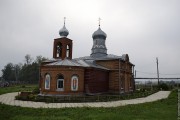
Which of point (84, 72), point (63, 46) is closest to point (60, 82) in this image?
point (84, 72)

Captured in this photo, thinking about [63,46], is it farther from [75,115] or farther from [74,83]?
[75,115]

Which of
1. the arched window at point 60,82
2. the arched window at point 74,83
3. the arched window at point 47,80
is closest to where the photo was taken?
the arched window at point 60,82

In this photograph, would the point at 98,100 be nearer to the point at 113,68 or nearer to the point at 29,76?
the point at 113,68

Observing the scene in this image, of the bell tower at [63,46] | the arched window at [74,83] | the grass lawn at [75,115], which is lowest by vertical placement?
the grass lawn at [75,115]

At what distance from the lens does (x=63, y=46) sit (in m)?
31.3

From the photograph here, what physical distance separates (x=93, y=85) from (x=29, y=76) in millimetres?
55038

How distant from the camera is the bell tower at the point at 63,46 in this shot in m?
31.3

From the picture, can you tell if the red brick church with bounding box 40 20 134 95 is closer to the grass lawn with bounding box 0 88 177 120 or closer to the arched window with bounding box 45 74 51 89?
the arched window with bounding box 45 74 51 89

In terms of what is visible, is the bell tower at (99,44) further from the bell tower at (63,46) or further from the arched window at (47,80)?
the arched window at (47,80)

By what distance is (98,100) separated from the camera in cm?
2195

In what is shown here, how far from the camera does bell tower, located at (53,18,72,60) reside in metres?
31.3

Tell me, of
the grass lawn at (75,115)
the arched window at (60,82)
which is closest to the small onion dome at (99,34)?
the arched window at (60,82)

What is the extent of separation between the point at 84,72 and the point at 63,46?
6120 mm

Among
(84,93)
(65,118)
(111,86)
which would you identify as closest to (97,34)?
(111,86)
